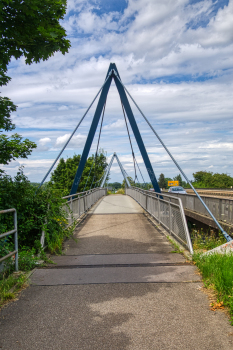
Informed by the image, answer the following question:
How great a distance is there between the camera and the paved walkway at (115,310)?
Result: 2.99m

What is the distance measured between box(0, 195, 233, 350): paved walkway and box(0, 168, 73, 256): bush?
0.72m

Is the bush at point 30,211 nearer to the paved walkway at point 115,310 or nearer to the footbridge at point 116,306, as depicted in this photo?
the footbridge at point 116,306

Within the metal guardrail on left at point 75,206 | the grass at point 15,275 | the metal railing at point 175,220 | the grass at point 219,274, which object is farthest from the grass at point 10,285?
the metal guardrail on left at point 75,206

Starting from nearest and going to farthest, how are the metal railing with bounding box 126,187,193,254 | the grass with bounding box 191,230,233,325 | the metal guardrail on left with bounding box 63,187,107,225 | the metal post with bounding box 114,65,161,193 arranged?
the grass with bounding box 191,230,233,325 → the metal railing with bounding box 126,187,193,254 → the metal guardrail on left with bounding box 63,187,107,225 → the metal post with bounding box 114,65,161,193

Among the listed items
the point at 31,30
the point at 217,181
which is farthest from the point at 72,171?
the point at 31,30

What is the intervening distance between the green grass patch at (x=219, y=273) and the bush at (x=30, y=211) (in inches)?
125

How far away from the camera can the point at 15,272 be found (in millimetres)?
5141

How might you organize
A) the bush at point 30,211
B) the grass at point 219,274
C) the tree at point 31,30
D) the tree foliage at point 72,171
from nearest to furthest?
the grass at point 219,274 < the tree at point 31,30 < the bush at point 30,211 < the tree foliage at point 72,171

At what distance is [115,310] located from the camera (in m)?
3.67

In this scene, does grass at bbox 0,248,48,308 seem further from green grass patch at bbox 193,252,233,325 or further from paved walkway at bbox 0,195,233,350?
green grass patch at bbox 193,252,233,325

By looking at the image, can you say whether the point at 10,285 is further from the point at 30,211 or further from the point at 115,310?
the point at 30,211

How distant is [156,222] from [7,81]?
6.92 meters

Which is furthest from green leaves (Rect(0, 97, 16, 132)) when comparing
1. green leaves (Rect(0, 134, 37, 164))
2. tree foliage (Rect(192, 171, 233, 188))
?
tree foliage (Rect(192, 171, 233, 188))

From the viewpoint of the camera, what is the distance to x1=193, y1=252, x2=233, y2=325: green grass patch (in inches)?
152
